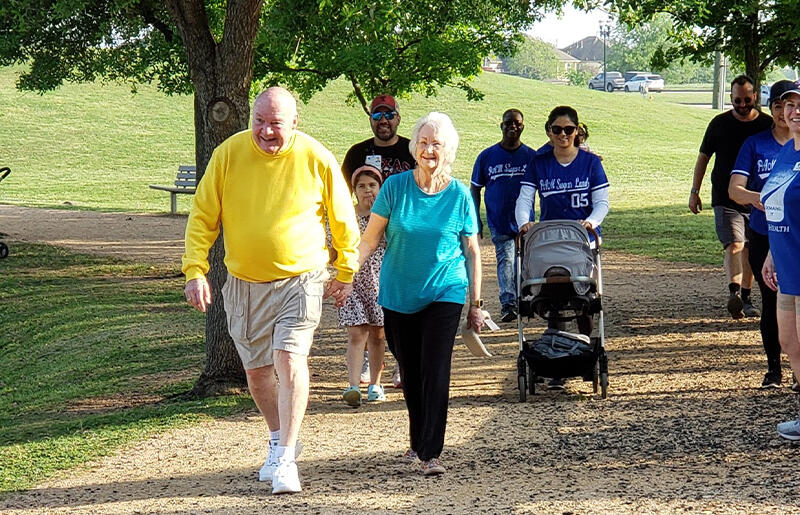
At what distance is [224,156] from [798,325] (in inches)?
126

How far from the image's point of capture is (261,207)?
19.8 feet

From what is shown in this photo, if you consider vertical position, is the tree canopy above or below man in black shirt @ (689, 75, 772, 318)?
above

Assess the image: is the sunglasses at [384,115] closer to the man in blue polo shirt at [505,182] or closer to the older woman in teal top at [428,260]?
the older woman in teal top at [428,260]

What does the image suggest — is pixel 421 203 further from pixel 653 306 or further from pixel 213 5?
pixel 213 5

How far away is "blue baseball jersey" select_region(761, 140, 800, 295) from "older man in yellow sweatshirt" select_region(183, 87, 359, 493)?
7.71 ft

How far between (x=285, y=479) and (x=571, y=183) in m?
3.42

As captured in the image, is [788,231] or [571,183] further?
[571,183]

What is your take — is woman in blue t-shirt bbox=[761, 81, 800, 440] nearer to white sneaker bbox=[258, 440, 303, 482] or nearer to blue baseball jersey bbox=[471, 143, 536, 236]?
white sneaker bbox=[258, 440, 303, 482]

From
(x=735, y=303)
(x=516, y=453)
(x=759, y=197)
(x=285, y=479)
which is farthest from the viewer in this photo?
(x=735, y=303)

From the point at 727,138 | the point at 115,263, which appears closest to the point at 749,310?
the point at 727,138

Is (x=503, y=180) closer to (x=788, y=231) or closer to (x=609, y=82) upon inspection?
(x=788, y=231)

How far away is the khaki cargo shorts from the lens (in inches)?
240

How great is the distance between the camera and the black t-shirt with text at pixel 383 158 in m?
8.31

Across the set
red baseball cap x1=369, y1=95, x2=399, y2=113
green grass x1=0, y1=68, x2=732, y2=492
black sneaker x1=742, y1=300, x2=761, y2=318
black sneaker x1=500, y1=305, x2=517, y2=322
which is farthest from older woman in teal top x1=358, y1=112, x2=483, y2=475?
black sneaker x1=742, y1=300, x2=761, y2=318
